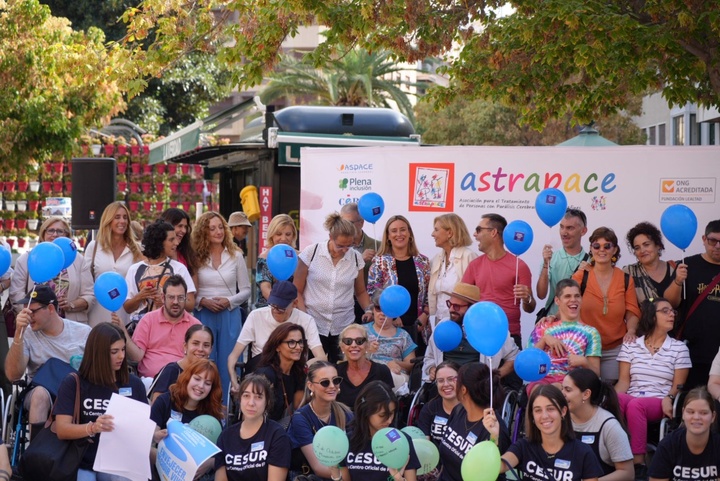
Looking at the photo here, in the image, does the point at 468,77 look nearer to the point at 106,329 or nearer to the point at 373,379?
the point at 373,379

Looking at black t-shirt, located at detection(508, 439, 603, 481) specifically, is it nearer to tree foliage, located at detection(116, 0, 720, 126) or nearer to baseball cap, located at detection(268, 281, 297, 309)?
baseball cap, located at detection(268, 281, 297, 309)

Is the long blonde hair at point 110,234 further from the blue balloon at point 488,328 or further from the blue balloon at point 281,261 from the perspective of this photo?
the blue balloon at point 488,328

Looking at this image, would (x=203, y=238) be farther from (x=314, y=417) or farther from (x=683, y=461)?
(x=683, y=461)

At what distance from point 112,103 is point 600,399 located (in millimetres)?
17396

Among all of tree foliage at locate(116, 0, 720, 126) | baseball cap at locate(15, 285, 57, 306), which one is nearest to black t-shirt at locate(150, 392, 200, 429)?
baseball cap at locate(15, 285, 57, 306)

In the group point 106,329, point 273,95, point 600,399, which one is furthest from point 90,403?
point 273,95

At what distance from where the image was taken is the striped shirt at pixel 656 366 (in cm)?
750

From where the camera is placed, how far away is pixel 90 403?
6965mm

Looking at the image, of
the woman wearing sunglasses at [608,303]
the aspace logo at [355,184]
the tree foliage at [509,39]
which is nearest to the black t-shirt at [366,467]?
the woman wearing sunglasses at [608,303]

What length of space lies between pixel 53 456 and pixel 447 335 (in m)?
2.89

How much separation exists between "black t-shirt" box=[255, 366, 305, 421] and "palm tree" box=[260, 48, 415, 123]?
24.6m

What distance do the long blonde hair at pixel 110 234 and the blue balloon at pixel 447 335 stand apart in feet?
9.20

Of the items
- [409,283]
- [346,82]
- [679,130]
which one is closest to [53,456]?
[409,283]

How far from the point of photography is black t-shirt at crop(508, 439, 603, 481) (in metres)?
6.35
